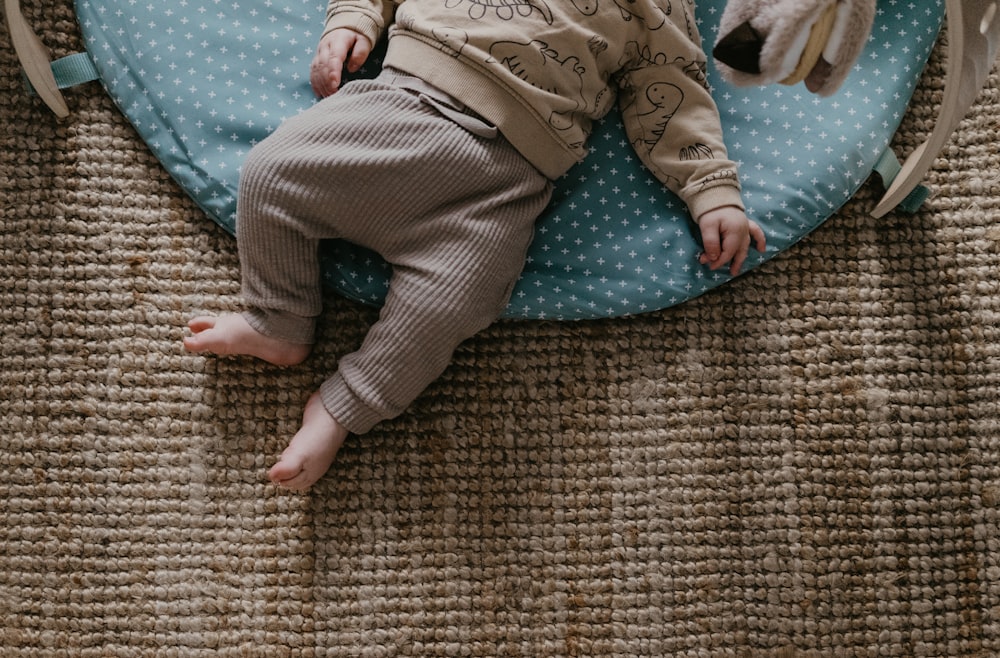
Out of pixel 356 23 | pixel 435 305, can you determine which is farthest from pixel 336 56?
pixel 435 305

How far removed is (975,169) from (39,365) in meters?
1.05

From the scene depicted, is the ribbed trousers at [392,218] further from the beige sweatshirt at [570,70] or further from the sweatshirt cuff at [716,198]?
the sweatshirt cuff at [716,198]

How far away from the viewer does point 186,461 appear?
87 centimetres

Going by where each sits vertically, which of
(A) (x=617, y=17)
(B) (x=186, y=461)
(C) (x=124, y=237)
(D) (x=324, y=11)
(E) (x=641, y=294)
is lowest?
(B) (x=186, y=461)

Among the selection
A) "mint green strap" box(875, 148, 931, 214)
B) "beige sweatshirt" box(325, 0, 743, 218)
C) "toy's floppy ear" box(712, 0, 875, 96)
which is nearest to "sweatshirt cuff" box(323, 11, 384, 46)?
"beige sweatshirt" box(325, 0, 743, 218)

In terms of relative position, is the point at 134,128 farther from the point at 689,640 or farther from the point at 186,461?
the point at 689,640

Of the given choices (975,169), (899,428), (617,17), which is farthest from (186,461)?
(975,169)

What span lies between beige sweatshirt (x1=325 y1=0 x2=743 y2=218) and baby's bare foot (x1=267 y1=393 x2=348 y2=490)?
0.33 m

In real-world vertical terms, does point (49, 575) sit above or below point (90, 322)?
below

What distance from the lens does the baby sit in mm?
795

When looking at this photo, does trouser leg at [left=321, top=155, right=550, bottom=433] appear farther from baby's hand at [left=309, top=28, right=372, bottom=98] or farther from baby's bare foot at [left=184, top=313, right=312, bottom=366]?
baby's hand at [left=309, top=28, right=372, bottom=98]

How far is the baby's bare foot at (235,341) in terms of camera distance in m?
0.84

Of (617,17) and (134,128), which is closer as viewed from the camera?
(617,17)

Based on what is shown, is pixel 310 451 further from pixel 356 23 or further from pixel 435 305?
pixel 356 23
